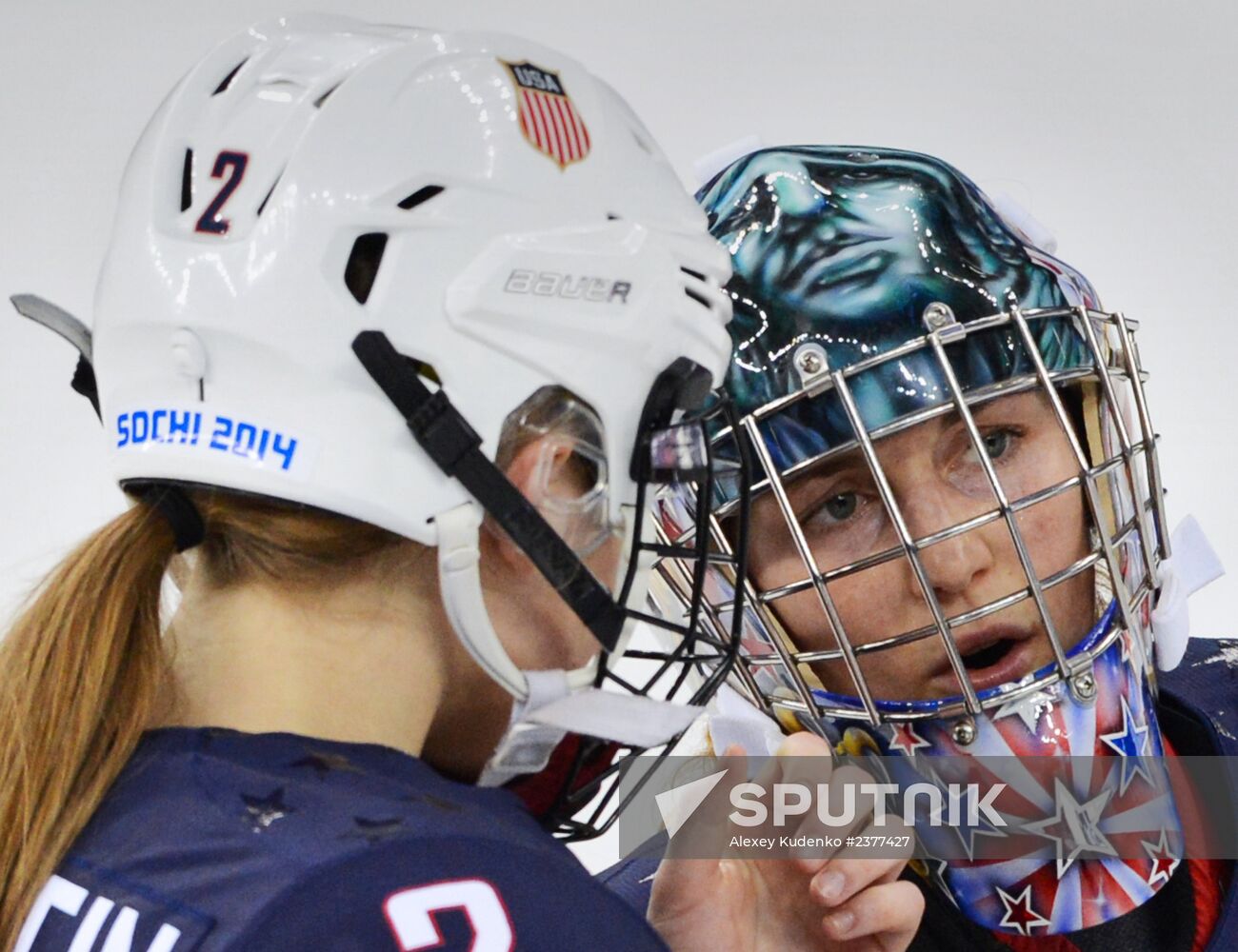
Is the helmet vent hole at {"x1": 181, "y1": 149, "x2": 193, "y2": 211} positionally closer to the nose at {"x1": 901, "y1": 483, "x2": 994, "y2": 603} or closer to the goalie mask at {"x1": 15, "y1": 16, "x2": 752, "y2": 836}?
the goalie mask at {"x1": 15, "y1": 16, "x2": 752, "y2": 836}

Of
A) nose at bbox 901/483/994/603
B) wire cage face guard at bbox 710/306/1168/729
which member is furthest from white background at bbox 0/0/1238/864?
nose at bbox 901/483/994/603

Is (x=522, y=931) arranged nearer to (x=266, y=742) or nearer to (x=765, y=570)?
(x=266, y=742)

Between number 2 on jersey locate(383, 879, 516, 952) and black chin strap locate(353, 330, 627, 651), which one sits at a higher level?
black chin strap locate(353, 330, 627, 651)

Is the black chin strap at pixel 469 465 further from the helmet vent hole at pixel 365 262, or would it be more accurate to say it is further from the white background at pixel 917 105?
the white background at pixel 917 105

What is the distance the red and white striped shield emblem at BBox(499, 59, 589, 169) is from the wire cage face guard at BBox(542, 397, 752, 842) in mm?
157

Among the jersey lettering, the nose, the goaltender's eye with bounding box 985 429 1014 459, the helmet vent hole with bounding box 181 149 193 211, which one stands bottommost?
the nose

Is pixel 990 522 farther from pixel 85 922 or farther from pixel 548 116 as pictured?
pixel 85 922

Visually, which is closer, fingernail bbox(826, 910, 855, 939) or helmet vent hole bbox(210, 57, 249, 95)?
helmet vent hole bbox(210, 57, 249, 95)

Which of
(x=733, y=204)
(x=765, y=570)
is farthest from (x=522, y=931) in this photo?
(x=733, y=204)

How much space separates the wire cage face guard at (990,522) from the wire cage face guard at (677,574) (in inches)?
1.1

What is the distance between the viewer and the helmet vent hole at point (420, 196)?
0.78 m

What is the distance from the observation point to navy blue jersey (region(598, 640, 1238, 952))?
1.12 m

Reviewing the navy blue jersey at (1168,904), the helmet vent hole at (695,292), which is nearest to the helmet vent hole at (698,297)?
the helmet vent hole at (695,292)

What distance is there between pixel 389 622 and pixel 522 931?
0.63 ft
